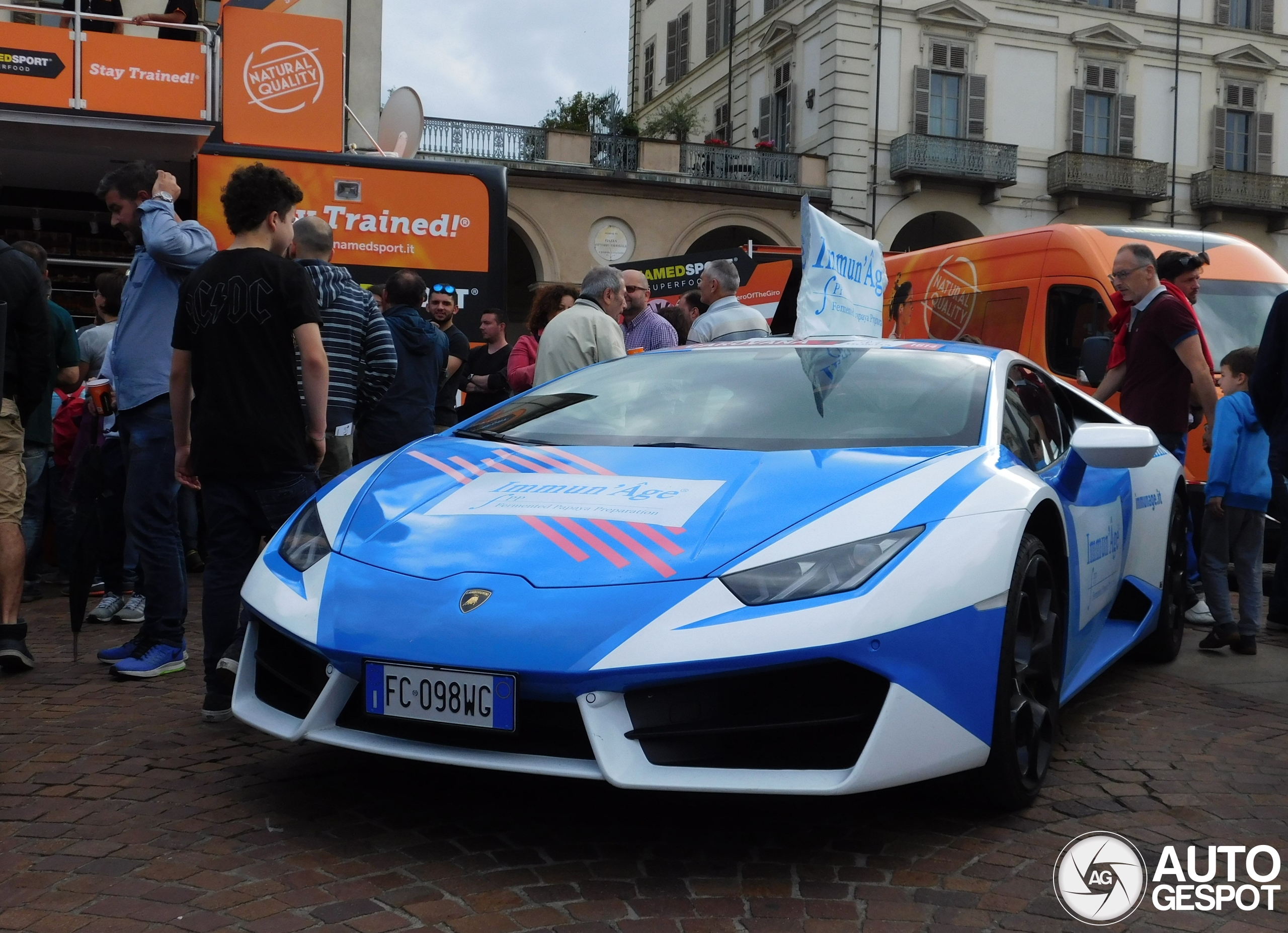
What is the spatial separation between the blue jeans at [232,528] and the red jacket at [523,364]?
3.95 m

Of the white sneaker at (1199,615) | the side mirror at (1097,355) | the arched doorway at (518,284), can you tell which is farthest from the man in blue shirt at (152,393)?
the arched doorway at (518,284)

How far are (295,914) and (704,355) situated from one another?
229 cm

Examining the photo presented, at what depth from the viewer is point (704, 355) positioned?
13.8 feet

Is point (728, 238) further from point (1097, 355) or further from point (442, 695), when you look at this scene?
point (442, 695)

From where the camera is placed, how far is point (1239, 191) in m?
29.9

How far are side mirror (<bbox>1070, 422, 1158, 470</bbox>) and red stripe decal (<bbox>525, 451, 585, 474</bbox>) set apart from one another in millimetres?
1397

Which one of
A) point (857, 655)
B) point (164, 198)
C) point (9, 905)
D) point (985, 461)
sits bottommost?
point (9, 905)

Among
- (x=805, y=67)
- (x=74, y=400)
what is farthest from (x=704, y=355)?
(x=805, y=67)

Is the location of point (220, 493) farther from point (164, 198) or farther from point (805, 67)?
point (805, 67)

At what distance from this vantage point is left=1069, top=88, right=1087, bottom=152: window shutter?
2948 centimetres

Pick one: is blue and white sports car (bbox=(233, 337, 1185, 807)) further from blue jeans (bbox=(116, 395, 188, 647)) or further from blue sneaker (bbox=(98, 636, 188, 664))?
blue sneaker (bbox=(98, 636, 188, 664))

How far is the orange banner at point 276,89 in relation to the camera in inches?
385

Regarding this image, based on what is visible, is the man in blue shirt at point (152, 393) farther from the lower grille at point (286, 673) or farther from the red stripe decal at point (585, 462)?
the red stripe decal at point (585, 462)

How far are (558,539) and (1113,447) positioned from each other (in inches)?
63.5
